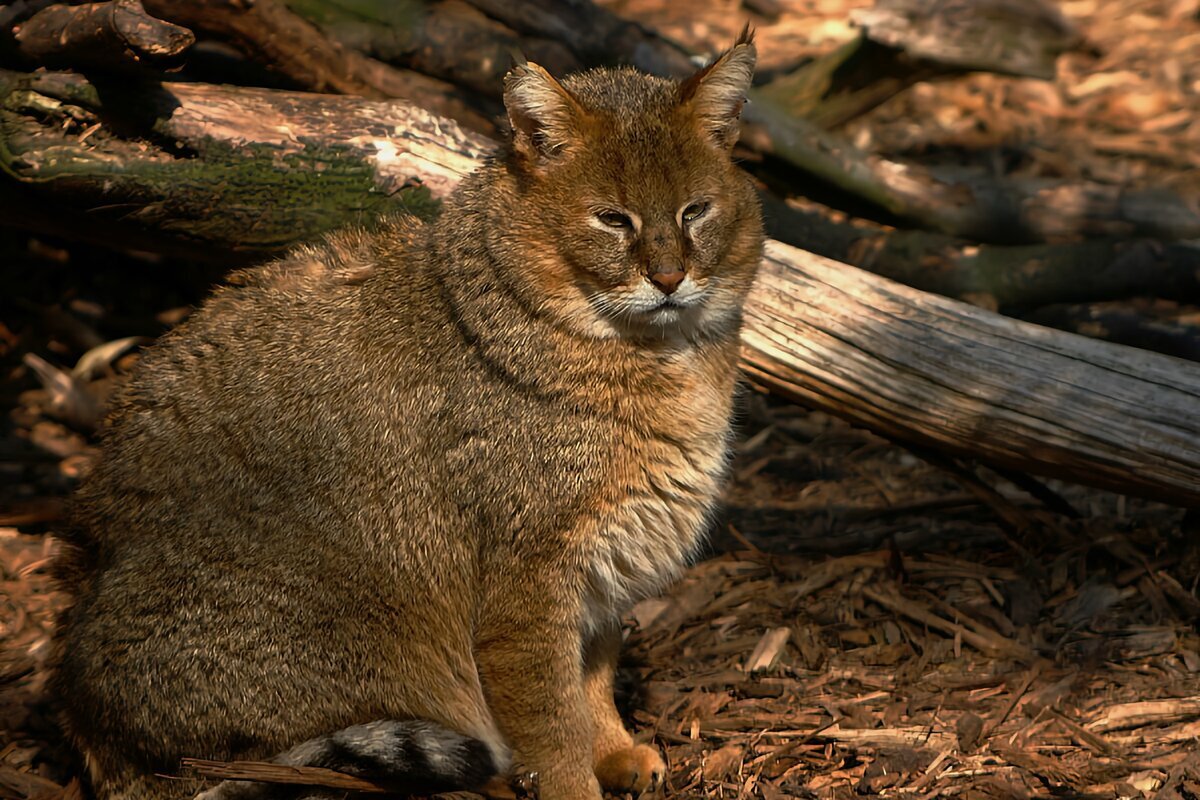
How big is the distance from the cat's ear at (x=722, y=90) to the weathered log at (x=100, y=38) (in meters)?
1.89

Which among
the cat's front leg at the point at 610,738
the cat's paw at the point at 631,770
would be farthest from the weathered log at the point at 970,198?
the cat's paw at the point at 631,770

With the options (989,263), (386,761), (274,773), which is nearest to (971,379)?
(989,263)

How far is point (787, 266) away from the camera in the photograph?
4809mm

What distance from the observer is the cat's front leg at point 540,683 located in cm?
381

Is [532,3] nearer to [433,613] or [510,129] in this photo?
[510,129]

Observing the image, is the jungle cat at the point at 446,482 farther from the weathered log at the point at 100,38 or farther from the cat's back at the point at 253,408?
the weathered log at the point at 100,38

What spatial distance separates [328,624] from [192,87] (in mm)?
2426

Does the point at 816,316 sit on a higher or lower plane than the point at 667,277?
lower

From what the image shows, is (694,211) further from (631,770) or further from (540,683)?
(631,770)

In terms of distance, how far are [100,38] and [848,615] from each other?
148 inches

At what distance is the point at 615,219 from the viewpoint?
3.77 metres

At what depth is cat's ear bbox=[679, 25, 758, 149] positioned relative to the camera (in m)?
3.83

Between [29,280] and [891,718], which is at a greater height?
[891,718]

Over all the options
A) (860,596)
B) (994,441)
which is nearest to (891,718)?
(860,596)
